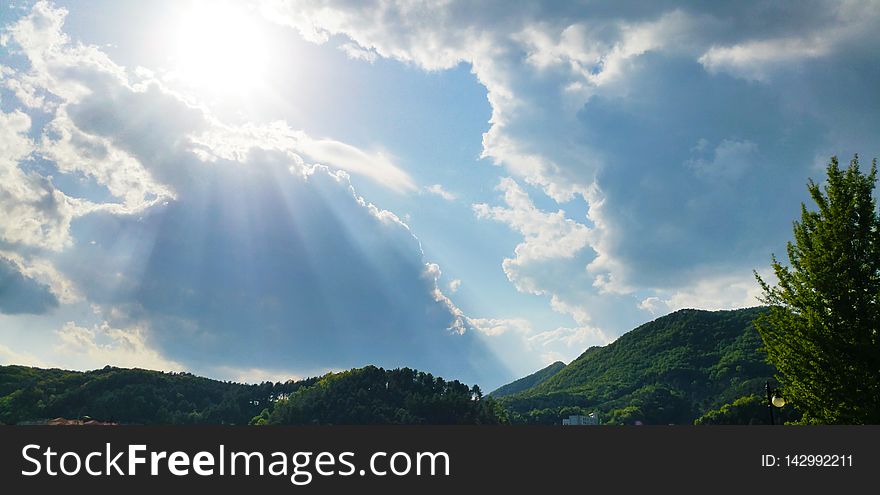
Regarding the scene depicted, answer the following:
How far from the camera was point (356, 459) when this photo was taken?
1093cm

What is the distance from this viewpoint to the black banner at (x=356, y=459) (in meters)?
10.8

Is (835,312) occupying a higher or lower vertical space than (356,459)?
higher

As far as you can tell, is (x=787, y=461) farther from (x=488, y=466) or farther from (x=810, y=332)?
(x=810, y=332)

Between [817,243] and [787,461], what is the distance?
40.7ft

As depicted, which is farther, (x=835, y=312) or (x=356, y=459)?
(x=835, y=312)

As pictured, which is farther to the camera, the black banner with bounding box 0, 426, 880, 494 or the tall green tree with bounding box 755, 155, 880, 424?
the tall green tree with bounding box 755, 155, 880, 424

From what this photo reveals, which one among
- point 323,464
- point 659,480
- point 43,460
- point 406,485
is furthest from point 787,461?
point 43,460

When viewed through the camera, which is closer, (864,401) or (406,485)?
(406,485)

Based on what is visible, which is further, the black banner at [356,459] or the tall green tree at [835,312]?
the tall green tree at [835,312]

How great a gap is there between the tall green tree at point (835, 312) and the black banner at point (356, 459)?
11.7 metres

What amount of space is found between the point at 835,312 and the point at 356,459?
18457 millimetres

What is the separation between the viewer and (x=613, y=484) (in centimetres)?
1213

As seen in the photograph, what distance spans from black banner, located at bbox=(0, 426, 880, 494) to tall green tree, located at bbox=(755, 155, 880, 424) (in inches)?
462

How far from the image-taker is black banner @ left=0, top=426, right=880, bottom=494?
1084cm
